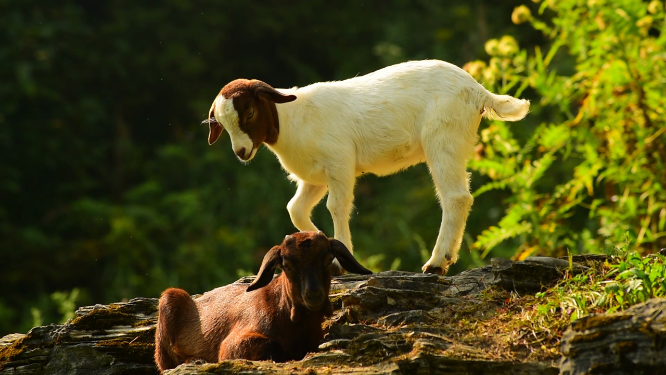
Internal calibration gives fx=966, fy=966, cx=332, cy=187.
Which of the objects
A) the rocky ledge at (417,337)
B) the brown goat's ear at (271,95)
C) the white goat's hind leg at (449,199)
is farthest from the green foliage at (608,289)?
the brown goat's ear at (271,95)

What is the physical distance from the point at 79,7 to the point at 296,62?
234 inches

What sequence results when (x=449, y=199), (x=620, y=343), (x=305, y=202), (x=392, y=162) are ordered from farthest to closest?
(x=305, y=202), (x=392, y=162), (x=449, y=199), (x=620, y=343)

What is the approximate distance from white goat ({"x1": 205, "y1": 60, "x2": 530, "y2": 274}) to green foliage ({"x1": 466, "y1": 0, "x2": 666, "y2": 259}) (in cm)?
200

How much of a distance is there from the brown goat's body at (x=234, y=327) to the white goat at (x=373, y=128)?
1.37 m

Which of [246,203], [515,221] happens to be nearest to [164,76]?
[246,203]

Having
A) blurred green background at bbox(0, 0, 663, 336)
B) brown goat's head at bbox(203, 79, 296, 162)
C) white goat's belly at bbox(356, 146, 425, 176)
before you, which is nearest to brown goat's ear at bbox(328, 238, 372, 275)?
brown goat's head at bbox(203, 79, 296, 162)

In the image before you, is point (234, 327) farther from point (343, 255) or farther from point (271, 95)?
point (271, 95)

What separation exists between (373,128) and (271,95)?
3.20ft

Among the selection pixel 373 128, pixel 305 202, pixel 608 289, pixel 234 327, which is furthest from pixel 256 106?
pixel 608 289

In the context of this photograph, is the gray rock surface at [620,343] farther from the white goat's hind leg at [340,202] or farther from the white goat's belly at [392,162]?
the white goat's belly at [392,162]

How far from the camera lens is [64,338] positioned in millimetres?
7637

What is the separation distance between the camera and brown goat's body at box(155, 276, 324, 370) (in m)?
6.37

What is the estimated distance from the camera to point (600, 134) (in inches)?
439

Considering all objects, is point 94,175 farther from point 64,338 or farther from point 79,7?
point 64,338
